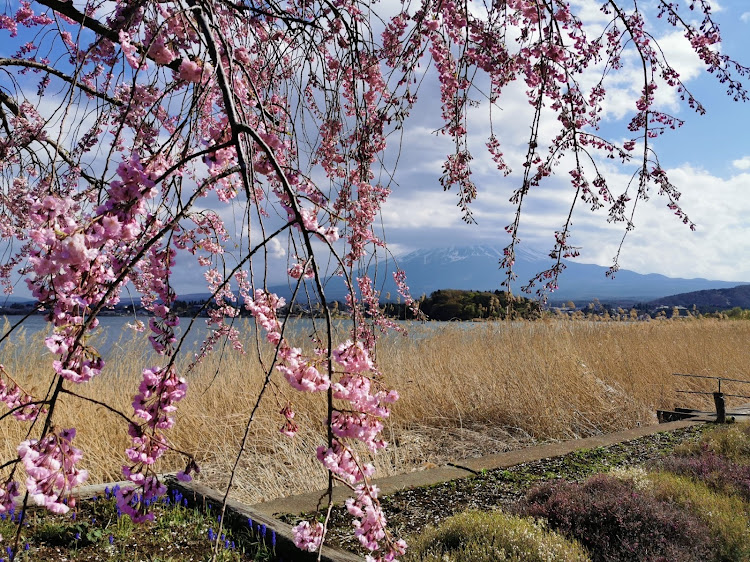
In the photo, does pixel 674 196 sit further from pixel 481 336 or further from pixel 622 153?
pixel 481 336

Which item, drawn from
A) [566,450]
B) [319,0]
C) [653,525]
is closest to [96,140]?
[319,0]

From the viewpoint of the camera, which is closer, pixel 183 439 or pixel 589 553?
pixel 589 553

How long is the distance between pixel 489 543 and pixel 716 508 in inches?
57.7

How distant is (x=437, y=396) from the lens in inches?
218

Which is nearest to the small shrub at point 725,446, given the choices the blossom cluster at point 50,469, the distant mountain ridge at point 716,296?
the blossom cluster at point 50,469

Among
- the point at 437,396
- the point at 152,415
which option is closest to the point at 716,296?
the point at 437,396

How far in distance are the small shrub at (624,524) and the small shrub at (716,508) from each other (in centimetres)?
6

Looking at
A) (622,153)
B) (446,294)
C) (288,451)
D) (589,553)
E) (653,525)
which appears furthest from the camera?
(446,294)

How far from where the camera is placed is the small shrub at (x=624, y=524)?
7.97 feet

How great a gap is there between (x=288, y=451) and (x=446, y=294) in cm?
433

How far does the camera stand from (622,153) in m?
2.84

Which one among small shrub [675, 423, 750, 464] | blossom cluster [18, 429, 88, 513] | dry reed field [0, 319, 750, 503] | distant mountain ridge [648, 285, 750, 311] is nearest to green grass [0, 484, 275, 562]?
dry reed field [0, 319, 750, 503]

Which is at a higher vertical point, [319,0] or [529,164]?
[319,0]

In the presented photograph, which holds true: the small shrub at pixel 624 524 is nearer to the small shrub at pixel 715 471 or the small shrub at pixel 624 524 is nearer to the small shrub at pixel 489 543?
the small shrub at pixel 489 543
